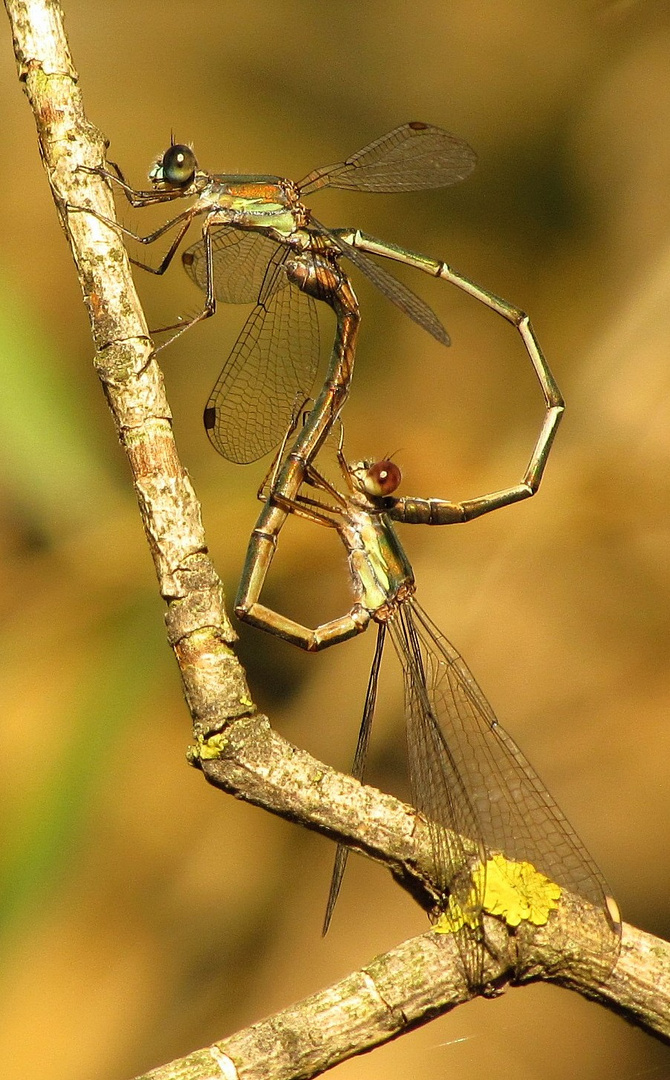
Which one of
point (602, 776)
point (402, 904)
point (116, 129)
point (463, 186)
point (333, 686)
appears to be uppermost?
point (116, 129)

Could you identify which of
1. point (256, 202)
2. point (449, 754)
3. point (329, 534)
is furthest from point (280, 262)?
point (329, 534)

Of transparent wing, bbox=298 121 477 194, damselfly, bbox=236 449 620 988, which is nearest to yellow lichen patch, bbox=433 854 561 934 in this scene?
damselfly, bbox=236 449 620 988

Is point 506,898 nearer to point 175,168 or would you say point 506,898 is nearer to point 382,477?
point 382,477

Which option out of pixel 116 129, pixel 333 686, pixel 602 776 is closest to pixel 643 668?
pixel 602 776

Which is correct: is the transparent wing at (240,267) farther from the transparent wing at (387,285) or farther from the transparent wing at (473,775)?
the transparent wing at (473,775)

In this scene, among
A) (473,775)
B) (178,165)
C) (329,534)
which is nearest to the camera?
(178,165)

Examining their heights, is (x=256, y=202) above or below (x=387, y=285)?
above

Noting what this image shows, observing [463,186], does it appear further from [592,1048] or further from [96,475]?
[592,1048]

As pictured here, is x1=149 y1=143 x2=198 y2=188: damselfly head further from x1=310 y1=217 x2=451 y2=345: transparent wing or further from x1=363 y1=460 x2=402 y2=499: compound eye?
x1=363 y1=460 x2=402 y2=499: compound eye
